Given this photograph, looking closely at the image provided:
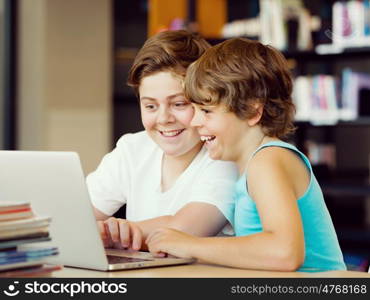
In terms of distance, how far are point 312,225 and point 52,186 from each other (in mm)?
587

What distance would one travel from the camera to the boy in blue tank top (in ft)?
4.87

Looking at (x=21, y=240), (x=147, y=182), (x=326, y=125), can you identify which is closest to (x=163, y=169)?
(x=147, y=182)

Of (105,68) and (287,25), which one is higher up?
(287,25)

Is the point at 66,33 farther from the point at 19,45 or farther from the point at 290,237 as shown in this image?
the point at 290,237

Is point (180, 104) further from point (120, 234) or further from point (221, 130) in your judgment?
point (120, 234)

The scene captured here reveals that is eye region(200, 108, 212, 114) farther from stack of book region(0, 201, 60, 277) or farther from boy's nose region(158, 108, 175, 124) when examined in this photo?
stack of book region(0, 201, 60, 277)

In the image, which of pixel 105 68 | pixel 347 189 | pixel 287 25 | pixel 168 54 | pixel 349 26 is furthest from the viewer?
pixel 105 68

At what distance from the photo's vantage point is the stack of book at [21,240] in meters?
1.20

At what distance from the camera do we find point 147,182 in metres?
2.05

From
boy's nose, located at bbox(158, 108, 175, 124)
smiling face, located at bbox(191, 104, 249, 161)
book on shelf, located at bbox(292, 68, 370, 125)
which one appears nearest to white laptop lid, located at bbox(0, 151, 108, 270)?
smiling face, located at bbox(191, 104, 249, 161)

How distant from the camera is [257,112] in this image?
1704mm

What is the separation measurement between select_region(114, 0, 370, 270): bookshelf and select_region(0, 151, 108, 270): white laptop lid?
319 centimetres

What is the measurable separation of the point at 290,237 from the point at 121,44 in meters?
4.72

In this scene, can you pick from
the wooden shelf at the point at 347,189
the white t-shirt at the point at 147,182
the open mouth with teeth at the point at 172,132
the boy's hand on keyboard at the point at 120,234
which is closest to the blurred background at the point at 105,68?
the wooden shelf at the point at 347,189
